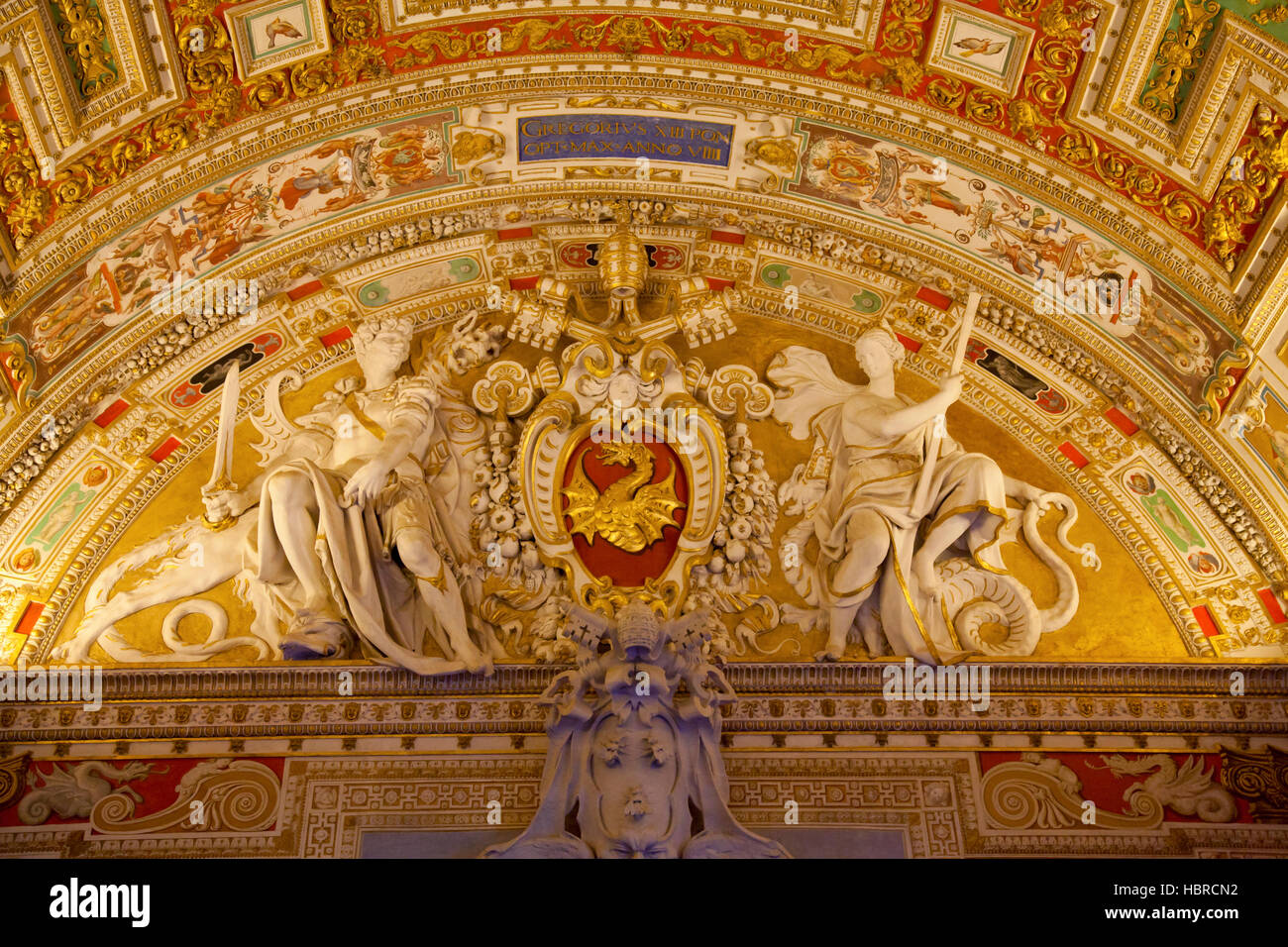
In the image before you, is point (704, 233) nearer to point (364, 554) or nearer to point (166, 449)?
point (364, 554)

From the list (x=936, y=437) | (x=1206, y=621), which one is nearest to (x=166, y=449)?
(x=936, y=437)

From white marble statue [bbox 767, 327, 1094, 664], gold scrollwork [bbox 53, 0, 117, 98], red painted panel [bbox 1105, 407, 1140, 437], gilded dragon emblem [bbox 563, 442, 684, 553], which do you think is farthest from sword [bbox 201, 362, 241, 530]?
red painted panel [bbox 1105, 407, 1140, 437]

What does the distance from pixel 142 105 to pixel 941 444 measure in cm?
545

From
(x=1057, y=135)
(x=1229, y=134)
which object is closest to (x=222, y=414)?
(x=1057, y=135)

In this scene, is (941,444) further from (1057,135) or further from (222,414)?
(222,414)

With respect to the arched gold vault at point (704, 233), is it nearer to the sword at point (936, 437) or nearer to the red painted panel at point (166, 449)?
the red painted panel at point (166, 449)

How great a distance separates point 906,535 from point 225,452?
4.35 m

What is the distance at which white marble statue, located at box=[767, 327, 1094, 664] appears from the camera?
8422 millimetres

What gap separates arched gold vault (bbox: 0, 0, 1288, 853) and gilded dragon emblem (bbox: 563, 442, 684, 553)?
77 cm

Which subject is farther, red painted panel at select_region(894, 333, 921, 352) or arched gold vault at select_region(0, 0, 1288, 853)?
red painted panel at select_region(894, 333, 921, 352)

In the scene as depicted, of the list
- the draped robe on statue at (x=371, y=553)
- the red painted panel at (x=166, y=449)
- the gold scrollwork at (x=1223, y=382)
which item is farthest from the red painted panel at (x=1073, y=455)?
the red painted panel at (x=166, y=449)

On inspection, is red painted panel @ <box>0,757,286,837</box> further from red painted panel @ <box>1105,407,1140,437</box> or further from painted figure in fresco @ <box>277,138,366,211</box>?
red painted panel @ <box>1105,407,1140,437</box>

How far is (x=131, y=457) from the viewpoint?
8.88 meters

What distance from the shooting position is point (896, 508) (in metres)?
8.58
